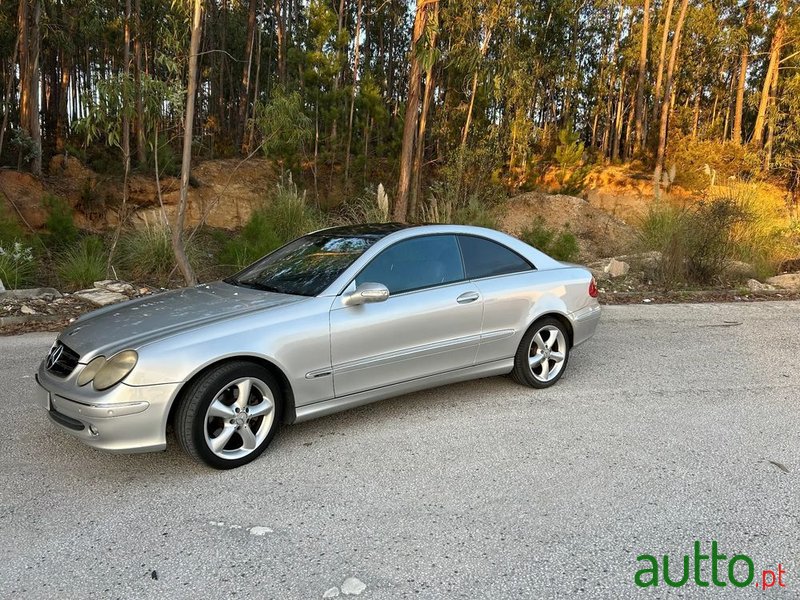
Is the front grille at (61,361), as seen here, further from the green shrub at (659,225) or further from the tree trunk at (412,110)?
the green shrub at (659,225)

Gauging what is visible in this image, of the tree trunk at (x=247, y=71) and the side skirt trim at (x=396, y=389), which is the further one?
the tree trunk at (x=247, y=71)

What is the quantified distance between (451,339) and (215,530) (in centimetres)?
220

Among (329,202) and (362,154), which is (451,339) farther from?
(362,154)

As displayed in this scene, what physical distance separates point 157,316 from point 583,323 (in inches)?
142

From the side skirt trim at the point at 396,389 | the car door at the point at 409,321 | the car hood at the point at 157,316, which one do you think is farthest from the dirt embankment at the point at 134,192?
the side skirt trim at the point at 396,389

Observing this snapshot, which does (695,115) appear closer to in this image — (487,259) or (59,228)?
(59,228)

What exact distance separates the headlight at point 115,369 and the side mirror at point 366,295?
136 centimetres

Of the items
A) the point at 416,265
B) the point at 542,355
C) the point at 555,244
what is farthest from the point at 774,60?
the point at 416,265

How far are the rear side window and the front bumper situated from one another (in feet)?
8.29

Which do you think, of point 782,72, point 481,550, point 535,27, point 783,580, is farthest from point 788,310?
point 782,72

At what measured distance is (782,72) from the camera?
3294cm

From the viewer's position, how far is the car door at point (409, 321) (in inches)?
157

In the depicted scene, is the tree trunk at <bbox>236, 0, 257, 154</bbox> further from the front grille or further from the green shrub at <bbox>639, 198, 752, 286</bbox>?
the front grille

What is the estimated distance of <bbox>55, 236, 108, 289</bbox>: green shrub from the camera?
9.73 meters
